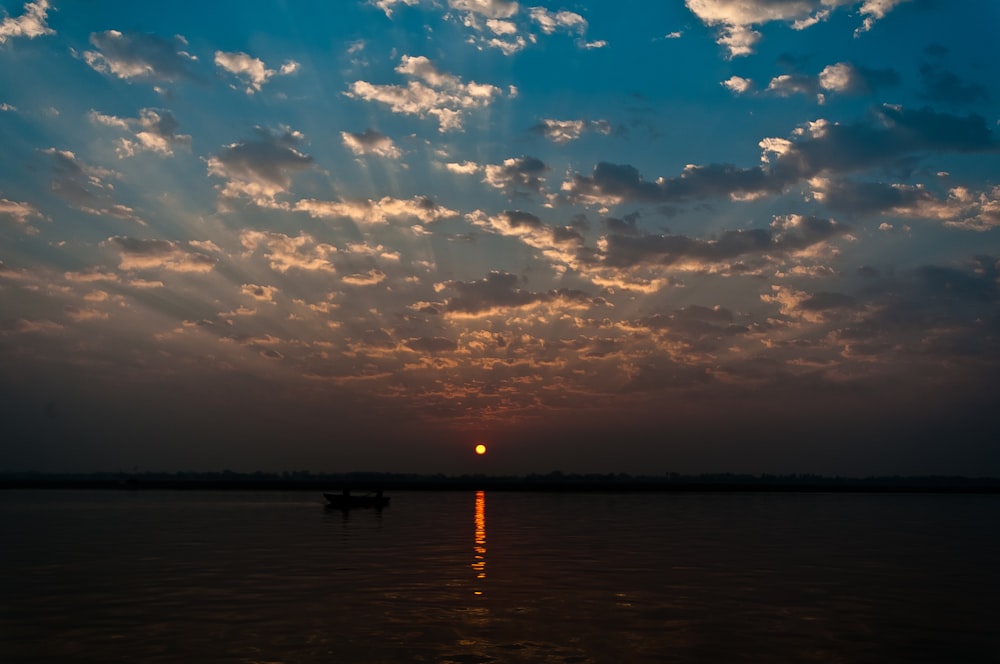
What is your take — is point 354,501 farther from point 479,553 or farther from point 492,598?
point 492,598

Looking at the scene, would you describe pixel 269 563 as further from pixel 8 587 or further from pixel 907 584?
pixel 907 584

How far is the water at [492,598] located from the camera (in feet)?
76.5

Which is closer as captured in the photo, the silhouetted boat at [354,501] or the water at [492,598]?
the water at [492,598]

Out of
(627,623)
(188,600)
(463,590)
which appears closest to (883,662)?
(627,623)

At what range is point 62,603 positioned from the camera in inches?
1201

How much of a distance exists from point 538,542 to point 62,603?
33.6m

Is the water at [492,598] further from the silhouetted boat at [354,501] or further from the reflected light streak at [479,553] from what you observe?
the silhouetted boat at [354,501]

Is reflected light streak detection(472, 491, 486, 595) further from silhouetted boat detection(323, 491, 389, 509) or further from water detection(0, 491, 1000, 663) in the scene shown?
silhouetted boat detection(323, 491, 389, 509)

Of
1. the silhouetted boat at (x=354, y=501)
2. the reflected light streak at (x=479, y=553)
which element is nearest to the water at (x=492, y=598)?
the reflected light streak at (x=479, y=553)

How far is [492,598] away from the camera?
31938 millimetres

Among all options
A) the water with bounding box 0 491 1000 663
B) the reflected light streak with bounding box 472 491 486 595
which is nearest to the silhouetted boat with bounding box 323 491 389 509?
the reflected light streak with bounding box 472 491 486 595

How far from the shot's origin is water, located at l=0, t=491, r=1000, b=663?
23.3 metres

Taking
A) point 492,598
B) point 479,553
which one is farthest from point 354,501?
point 492,598

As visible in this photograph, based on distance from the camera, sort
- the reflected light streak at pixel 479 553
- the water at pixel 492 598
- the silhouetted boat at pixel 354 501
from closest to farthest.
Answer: the water at pixel 492 598 → the reflected light streak at pixel 479 553 → the silhouetted boat at pixel 354 501
